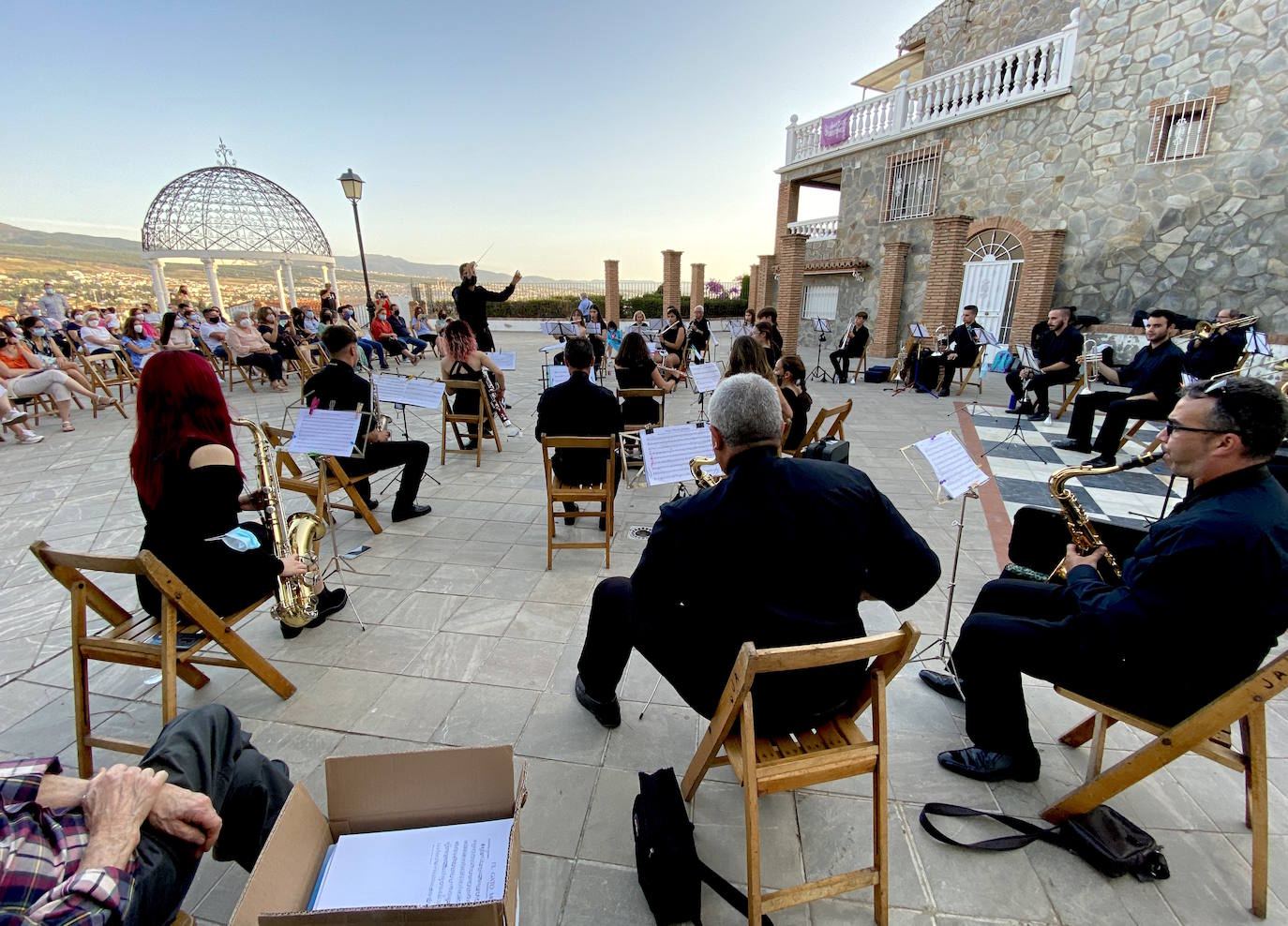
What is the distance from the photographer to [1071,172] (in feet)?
33.8

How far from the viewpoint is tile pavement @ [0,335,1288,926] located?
1644 millimetres

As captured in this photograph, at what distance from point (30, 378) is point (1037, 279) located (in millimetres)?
16302

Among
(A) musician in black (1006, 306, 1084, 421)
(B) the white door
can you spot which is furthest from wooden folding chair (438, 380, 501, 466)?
(B) the white door

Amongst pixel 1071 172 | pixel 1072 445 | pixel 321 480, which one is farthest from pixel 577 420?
pixel 1071 172

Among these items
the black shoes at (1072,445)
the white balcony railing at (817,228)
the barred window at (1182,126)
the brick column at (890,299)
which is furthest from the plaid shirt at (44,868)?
the white balcony railing at (817,228)

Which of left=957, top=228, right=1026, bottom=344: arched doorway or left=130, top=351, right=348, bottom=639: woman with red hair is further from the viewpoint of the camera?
left=957, top=228, right=1026, bottom=344: arched doorway

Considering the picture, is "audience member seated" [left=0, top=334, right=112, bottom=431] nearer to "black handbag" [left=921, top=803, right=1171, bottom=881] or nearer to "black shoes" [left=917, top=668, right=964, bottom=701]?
"black shoes" [left=917, top=668, right=964, bottom=701]

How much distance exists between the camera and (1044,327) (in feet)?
32.7

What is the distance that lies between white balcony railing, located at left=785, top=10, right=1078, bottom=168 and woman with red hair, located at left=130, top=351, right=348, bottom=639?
14249mm

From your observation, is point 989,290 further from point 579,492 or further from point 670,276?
point 579,492

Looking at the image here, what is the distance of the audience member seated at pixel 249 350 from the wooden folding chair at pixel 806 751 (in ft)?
36.2

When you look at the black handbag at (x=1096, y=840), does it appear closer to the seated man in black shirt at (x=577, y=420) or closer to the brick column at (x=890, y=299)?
the seated man in black shirt at (x=577, y=420)

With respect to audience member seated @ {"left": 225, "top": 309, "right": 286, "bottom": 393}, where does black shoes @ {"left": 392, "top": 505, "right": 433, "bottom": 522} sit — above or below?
below

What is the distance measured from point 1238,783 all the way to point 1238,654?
2.80ft
